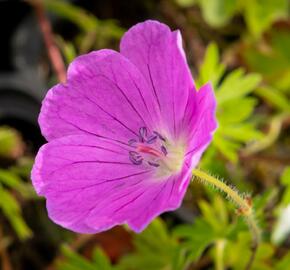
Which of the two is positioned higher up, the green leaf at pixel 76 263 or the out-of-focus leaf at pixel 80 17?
the out-of-focus leaf at pixel 80 17

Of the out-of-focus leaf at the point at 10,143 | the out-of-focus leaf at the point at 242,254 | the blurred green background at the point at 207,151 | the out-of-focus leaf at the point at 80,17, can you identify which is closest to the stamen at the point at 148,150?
the blurred green background at the point at 207,151

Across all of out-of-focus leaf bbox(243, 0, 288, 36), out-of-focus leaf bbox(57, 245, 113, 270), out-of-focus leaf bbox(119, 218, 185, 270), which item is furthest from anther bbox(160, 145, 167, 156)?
out-of-focus leaf bbox(243, 0, 288, 36)

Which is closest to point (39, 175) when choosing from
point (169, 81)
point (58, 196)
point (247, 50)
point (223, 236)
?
point (58, 196)

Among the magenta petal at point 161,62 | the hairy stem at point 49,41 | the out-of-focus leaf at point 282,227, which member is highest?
the magenta petal at point 161,62

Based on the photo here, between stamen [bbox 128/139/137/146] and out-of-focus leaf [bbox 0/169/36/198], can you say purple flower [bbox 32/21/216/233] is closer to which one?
stamen [bbox 128/139/137/146]

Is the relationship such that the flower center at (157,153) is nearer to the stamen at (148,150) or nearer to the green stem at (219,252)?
the stamen at (148,150)

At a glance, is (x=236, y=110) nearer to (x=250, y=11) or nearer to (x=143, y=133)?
(x=143, y=133)
